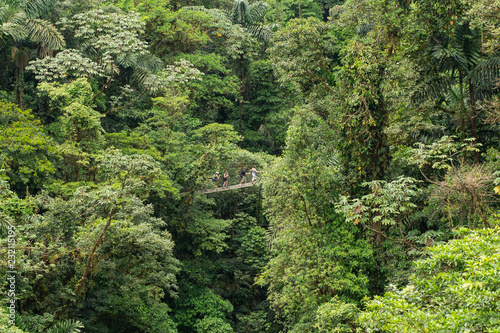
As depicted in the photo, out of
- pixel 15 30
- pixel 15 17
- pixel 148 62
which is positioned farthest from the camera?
pixel 148 62

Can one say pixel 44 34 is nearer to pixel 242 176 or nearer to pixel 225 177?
pixel 225 177

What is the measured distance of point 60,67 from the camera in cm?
1527

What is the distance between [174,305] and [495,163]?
13.4 metres

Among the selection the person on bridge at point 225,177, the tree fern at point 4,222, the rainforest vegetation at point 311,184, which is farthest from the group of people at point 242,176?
the tree fern at point 4,222

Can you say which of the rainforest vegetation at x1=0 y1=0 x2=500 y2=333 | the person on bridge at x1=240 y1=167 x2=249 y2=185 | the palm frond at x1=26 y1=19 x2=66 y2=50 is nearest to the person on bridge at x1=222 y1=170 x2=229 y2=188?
the person on bridge at x1=240 y1=167 x2=249 y2=185

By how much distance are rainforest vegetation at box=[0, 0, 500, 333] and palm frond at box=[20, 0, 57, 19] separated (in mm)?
44

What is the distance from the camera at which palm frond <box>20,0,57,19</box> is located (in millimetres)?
15750

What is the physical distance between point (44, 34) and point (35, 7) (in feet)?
3.14

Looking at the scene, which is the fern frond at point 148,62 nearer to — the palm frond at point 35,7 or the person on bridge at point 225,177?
the palm frond at point 35,7

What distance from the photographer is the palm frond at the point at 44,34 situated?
16.0 m

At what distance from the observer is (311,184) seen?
1097cm

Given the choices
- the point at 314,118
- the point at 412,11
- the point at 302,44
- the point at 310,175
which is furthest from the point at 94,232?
the point at 412,11

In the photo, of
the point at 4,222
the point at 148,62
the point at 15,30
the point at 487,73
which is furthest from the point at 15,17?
the point at 487,73

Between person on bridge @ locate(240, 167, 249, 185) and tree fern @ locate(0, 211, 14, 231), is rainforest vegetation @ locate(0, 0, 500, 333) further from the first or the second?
person on bridge @ locate(240, 167, 249, 185)
